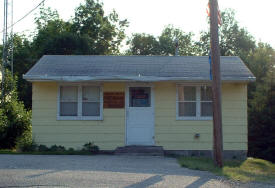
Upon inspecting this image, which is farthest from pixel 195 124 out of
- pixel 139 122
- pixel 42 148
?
pixel 42 148

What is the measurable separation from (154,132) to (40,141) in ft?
13.9

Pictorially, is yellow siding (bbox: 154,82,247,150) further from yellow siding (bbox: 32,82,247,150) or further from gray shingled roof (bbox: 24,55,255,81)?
gray shingled roof (bbox: 24,55,255,81)

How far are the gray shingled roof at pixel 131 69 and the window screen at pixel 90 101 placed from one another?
1.93ft

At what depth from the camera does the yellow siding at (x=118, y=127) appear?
14562mm

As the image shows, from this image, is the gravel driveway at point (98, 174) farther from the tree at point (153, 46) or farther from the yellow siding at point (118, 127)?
the tree at point (153, 46)

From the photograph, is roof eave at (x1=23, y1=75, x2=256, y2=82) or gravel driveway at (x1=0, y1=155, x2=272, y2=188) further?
roof eave at (x1=23, y1=75, x2=256, y2=82)

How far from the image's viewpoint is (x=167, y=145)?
575 inches

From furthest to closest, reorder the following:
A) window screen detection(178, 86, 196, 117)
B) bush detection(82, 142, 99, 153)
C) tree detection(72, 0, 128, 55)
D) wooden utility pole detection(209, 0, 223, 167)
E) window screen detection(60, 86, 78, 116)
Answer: tree detection(72, 0, 128, 55) → window screen detection(178, 86, 196, 117) → window screen detection(60, 86, 78, 116) → bush detection(82, 142, 99, 153) → wooden utility pole detection(209, 0, 223, 167)

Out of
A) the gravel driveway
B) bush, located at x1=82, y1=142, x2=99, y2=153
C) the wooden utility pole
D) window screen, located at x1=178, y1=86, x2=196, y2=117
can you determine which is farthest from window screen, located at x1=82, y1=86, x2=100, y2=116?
the wooden utility pole

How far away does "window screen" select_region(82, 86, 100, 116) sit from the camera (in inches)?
578

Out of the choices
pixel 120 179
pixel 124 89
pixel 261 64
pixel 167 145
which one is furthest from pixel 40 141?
pixel 261 64

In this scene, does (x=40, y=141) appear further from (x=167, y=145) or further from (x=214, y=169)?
(x=214, y=169)

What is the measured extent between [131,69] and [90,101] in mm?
2053

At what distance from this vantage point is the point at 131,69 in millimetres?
15289
